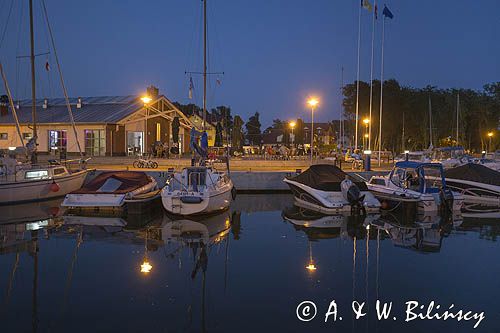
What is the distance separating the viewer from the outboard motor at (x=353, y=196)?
66.3 ft

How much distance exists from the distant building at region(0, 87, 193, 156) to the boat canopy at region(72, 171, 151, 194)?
58.8 feet

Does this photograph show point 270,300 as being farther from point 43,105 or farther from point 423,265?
point 43,105

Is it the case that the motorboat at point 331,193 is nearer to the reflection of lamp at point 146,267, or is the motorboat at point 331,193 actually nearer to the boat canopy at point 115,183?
the boat canopy at point 115,183

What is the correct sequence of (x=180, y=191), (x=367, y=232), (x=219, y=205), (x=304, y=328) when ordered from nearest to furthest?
(x=304, y=328)
(x=367, y=232)
(x=180, y=191)
(x=219, y=205)

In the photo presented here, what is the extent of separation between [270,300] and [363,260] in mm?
4356

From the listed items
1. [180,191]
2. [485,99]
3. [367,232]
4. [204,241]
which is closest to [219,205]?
[180,191]

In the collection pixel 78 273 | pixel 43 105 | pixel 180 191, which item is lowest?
pixel 78 273

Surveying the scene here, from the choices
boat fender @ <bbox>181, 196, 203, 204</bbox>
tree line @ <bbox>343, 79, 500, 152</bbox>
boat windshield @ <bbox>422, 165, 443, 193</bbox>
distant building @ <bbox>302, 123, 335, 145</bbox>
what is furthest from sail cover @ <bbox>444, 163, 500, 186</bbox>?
distant building @ <bbox>302, 123, 335, 145</bbox>

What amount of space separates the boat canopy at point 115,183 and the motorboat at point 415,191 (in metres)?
11.5

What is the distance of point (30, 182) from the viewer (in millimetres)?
22328

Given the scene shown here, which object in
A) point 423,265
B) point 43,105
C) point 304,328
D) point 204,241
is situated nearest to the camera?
point 304,328

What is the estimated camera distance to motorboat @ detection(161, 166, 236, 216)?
61.1 ft

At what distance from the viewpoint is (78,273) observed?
11281 millimetres

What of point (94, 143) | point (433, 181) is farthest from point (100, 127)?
point (433, 181)
